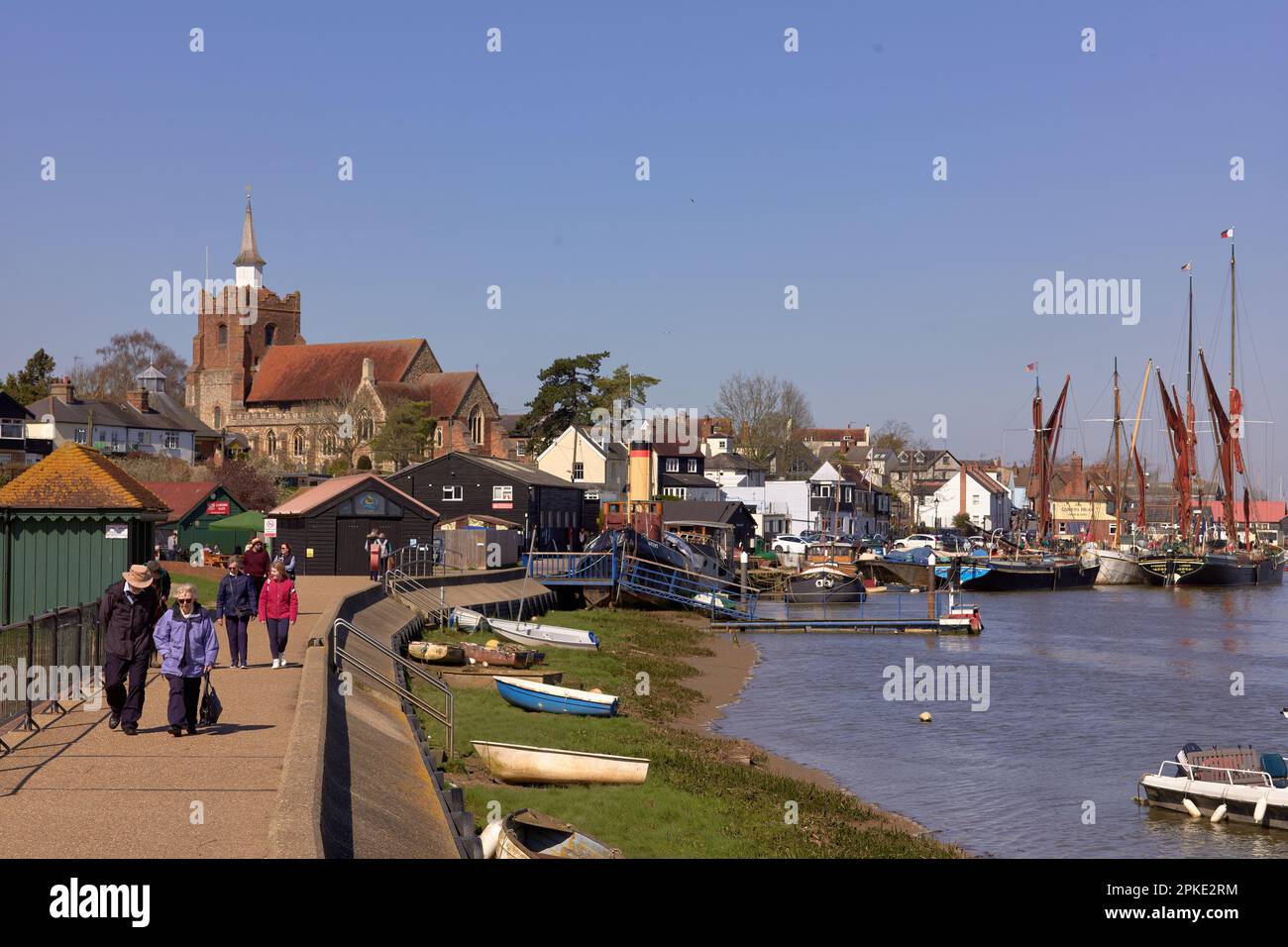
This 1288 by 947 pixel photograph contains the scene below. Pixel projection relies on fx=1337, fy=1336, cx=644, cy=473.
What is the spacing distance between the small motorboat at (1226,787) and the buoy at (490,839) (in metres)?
13.3

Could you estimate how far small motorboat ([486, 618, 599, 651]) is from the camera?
38.1m

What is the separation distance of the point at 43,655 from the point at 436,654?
13.2m

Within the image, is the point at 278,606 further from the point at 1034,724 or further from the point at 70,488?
the point at 1034,724

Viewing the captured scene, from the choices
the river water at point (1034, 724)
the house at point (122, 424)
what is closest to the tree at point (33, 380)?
the house at point (122, 424)

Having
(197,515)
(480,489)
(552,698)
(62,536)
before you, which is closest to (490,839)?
(552,698)

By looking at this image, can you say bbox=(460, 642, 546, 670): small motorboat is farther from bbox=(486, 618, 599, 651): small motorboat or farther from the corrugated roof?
the corrugated roof

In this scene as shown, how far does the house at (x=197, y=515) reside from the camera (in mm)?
58562

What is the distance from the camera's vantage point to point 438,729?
75.6ft

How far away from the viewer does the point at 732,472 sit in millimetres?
119500

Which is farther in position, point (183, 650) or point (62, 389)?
point (62, 389)

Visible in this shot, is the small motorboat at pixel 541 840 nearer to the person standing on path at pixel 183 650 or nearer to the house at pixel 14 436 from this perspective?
the person standing on path at pixel 183 650
